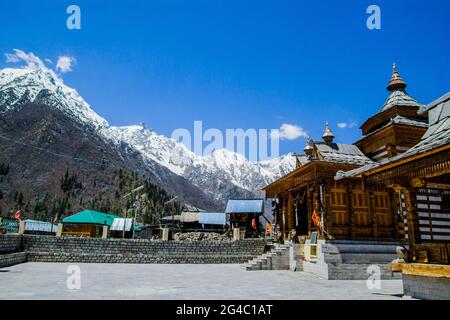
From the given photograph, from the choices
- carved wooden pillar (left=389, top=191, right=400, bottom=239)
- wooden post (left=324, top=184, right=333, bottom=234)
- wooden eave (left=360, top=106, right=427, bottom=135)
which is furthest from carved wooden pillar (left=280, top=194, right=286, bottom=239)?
wooden eave (left=360, top=106, right=427, bottom=135)

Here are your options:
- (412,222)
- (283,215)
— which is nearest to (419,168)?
(412,222)

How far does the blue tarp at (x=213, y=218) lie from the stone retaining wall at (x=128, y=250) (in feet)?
72.1

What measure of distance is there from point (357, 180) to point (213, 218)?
109 ft

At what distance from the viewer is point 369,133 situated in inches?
830

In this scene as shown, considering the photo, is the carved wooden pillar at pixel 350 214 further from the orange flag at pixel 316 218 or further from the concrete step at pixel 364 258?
the orange flag at pixel 316 218

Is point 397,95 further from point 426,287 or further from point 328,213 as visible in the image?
point 426,287

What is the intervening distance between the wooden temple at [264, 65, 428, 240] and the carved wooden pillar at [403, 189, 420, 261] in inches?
276

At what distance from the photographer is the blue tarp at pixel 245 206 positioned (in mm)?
42534

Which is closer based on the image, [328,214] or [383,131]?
[328,214]

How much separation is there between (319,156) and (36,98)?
159342mm

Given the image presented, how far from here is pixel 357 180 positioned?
55.1 feet

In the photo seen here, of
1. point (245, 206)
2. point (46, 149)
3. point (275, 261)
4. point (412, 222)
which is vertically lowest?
point (275, 261)

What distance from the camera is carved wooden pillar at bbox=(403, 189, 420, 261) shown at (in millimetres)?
8844
